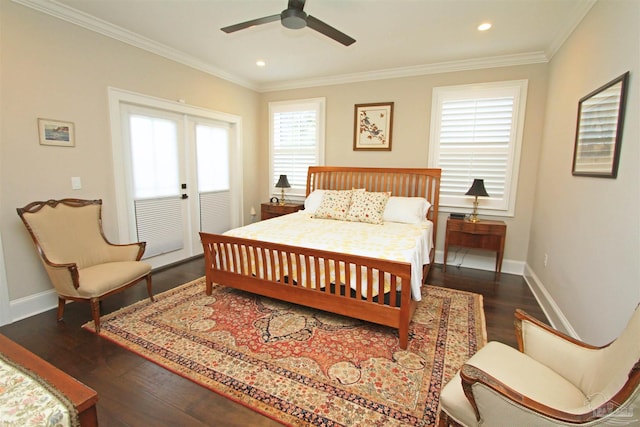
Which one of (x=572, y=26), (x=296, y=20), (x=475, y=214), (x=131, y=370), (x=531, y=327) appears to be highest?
(x=572, y=26)

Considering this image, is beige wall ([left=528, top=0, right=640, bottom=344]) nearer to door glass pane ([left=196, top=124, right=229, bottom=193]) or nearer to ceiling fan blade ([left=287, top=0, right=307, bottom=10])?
ceiling fan blade ([left=287, top=0, right=307, bottom=10])

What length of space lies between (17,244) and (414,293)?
336cm

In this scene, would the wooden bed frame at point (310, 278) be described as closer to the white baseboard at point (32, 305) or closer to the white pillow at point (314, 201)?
the white baseboard at point (32, 305)

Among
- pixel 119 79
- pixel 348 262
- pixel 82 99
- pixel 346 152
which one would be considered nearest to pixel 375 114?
pixel 346 152

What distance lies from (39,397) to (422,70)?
15.2 feet

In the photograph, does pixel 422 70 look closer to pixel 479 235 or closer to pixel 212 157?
pixel 479 235

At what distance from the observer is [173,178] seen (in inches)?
157

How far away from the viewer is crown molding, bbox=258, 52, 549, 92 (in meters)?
3.64

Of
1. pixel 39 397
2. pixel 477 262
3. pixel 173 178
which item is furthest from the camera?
pixel 477 262

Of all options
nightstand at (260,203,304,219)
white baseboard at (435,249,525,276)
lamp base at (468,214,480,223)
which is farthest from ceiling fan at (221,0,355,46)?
white baseboard at (435,249,525,276)

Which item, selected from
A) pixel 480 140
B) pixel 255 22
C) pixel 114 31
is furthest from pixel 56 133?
pixel 480 140

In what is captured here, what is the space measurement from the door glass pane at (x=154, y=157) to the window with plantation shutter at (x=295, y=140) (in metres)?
1.73

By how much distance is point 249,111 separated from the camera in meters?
5.09

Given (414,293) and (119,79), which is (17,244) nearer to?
(119,79)
